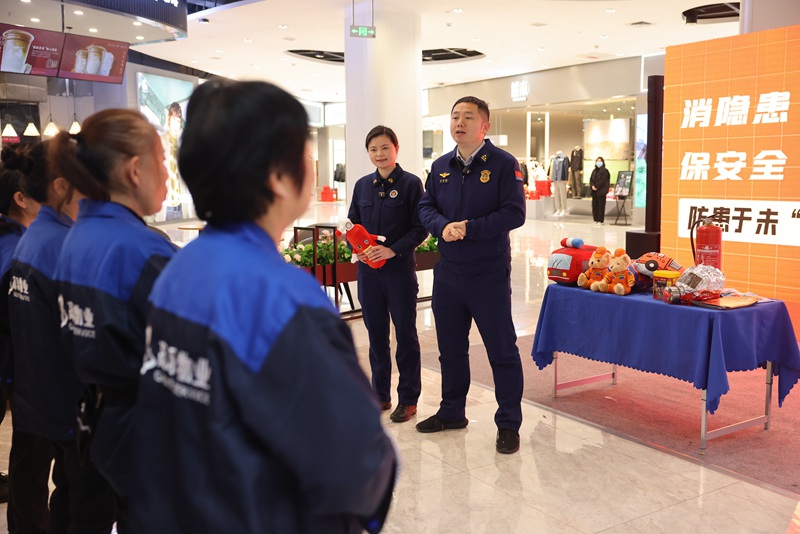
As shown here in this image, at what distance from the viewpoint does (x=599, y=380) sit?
490cm

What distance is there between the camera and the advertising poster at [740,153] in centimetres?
636

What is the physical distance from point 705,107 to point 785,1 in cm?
117

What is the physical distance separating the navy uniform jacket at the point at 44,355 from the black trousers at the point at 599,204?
1694 cm

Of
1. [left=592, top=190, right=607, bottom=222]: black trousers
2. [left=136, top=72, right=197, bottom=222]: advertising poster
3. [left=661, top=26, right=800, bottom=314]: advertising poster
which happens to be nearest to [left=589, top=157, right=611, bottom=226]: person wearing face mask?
[left=592, top=190, right=607, bottom=222]: black trousers

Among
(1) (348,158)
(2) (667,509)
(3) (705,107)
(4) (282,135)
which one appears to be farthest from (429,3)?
(4) (282,135)

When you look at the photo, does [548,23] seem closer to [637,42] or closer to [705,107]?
[637,42]

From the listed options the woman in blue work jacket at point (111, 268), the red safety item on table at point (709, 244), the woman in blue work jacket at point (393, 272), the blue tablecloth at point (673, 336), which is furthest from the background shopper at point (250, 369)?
the red safety item on table at point (709, 244)

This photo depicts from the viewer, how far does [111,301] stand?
1.60m

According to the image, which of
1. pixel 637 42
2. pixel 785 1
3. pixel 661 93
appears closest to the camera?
pixel 785 1

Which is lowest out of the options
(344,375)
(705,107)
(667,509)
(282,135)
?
(667,509)

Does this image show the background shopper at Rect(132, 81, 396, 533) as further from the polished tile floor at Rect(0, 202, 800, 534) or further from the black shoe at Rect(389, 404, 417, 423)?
the black shoe at Rect(389, 404, 417, 423)

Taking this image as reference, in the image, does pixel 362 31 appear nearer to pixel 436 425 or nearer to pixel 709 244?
pixel 709 244

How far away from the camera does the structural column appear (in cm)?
927

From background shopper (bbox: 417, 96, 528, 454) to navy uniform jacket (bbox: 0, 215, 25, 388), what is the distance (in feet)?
6.39
